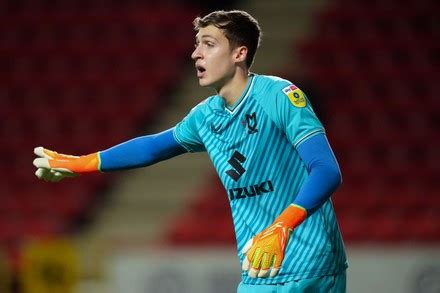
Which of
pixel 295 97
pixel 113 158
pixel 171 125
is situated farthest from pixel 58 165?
pixel 171 125

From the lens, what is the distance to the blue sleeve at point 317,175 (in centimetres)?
318

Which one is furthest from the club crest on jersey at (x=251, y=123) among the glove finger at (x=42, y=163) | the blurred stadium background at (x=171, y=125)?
the blurred stadium background at (x=171, y=125)

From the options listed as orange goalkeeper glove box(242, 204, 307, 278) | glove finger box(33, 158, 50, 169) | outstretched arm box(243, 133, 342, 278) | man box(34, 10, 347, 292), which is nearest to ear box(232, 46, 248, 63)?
man box(34, 10, 347, 292)

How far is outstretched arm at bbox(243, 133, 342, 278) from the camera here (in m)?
3.07

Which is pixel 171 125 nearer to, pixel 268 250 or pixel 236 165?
pixel 236 165

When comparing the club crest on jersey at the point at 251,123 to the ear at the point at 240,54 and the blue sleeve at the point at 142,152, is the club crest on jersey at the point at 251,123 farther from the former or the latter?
the blue sleeve at the point at 142,152

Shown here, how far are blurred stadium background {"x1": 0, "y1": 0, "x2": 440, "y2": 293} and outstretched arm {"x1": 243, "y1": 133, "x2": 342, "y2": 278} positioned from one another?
12.6ft

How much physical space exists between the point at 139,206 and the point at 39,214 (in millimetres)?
978

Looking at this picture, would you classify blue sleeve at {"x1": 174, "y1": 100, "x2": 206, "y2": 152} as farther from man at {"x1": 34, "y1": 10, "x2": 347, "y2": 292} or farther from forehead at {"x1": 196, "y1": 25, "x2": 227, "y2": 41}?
forehead at {"x1": 196, "y1": 25, "x2": 227, "y2": 41}

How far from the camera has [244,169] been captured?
3525mm

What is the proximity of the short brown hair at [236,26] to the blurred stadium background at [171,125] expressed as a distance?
3656mm

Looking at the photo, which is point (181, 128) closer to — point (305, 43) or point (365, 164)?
point (365, 164)

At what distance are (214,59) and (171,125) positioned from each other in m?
6.55

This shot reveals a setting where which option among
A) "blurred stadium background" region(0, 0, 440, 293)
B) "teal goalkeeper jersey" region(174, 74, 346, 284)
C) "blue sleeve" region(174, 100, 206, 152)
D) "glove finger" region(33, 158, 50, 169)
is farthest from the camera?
"blurred stadium background" region(0, 0, 440, 293)
